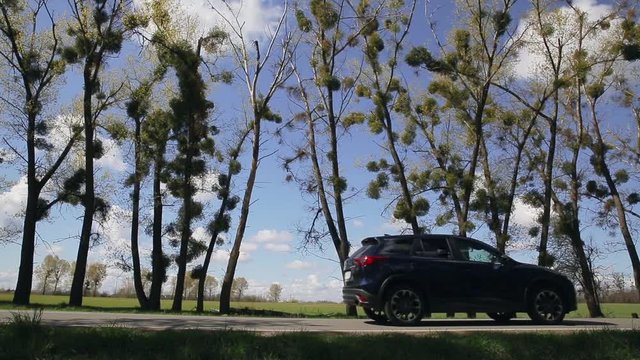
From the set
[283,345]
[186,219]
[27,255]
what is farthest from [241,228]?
[283,345]

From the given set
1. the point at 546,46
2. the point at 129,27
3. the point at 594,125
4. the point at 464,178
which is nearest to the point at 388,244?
the point at 464,178

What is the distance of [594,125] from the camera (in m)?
34.7

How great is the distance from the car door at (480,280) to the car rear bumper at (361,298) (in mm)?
1914

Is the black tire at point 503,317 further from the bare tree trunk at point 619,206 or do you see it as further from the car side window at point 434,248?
the bare tree trunk at point 619,206

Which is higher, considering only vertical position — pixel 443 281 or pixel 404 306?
pixel 443 281

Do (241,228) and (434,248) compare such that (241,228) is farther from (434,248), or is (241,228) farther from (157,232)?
(434,248)

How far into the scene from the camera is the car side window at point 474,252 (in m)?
13.1

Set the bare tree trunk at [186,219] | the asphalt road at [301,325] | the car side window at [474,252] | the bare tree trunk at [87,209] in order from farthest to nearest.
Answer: the bare tree trunk at [186,219] < the bare tree trunk at [87,209] < the car side window at [474,252] < the asphalt road at [301,325]

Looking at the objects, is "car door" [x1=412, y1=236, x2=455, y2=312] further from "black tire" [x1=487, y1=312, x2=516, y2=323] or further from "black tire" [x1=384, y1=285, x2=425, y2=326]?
"black tire" [x1=487, y1=312, x2=516, y2=323]

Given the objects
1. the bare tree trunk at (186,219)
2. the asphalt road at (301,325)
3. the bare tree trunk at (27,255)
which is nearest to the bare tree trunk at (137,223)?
the bare tree trunk at (186,219)

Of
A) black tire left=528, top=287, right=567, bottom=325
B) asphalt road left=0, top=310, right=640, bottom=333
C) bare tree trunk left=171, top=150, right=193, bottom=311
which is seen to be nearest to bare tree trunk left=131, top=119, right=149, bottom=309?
bare tree trunk left=171, top=150, right=193, bottom=311

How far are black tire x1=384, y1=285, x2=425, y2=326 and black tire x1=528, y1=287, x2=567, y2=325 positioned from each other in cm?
265

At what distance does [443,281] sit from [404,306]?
101cm

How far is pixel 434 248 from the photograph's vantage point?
514 inches
